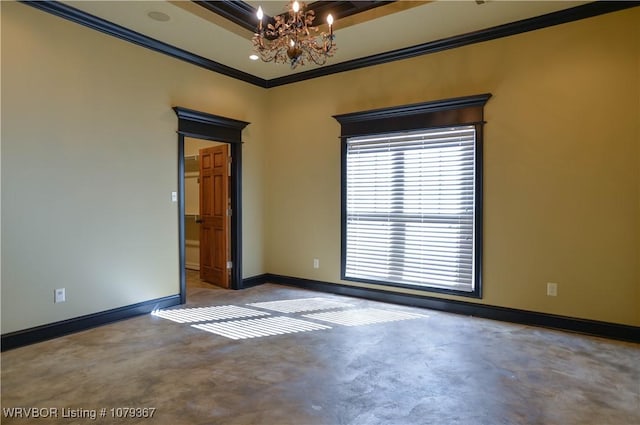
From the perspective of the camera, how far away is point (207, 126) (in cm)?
476

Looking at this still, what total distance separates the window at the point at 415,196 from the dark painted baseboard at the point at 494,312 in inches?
5.9

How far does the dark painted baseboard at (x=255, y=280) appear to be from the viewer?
5.38 metres

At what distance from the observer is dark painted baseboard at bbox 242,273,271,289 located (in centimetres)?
538

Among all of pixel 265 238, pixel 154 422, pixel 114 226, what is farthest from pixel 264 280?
pixel 154 422

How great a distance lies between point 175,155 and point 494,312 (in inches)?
158

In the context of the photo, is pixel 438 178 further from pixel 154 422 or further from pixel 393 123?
pixel 154 422

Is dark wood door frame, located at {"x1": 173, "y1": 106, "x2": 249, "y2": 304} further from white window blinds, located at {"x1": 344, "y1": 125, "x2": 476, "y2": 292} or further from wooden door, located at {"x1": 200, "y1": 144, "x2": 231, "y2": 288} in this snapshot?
white window blinds, located at {"x1": 344, "y1": 125, "x2": 476, "y2": 292}

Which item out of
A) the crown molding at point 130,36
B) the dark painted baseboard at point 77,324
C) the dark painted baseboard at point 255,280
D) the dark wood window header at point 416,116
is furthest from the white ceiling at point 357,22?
the dark painted baseboard at point 255,280

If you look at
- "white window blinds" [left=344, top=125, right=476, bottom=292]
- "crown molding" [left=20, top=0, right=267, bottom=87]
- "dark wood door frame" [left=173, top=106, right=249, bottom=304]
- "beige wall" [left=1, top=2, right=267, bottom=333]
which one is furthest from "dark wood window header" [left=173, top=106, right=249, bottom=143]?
"white window blinds" [left=344, top=125, right=476, bottom=292]

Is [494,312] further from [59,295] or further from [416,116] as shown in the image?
[59,295]

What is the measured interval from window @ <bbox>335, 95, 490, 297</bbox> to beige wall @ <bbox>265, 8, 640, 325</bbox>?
0.17 meters

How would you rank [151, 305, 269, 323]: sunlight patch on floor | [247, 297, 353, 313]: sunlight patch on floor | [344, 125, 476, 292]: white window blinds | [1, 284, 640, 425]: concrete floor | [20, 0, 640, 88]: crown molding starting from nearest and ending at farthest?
[1, 284, 640, 425]: concrete floor, [20, 0, 640, 88]: crown molding, [151, 305, 269, 323]: sunlight patch on floor, [344, 125, 476, 292]: white window blinds, [247, 297, 353, 313]: sunlight patch on floor

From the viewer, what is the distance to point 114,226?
386 centimetres

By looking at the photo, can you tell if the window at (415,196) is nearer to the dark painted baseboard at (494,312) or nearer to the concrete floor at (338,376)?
the dark painted baseboard at (494,312)
